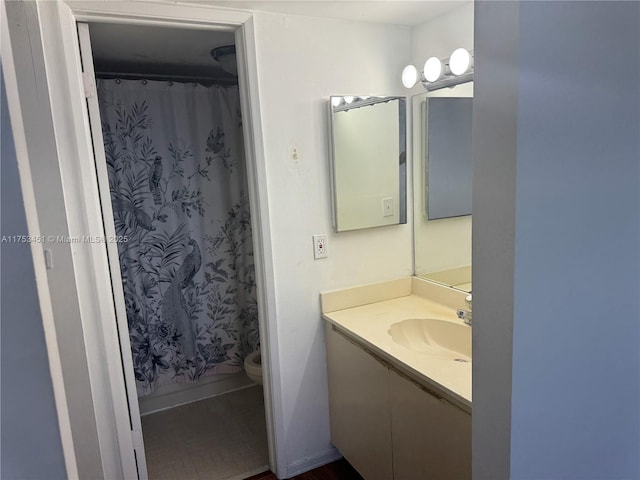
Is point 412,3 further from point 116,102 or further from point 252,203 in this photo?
point 116,102

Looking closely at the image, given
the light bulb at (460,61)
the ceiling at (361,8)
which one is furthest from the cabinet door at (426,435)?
the ceiling at (361,8)

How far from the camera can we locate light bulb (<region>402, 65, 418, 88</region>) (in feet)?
6.70

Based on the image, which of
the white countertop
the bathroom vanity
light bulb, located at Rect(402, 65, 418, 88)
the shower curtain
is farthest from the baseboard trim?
light bulb, located at Rect(402, 65, 418, 88)

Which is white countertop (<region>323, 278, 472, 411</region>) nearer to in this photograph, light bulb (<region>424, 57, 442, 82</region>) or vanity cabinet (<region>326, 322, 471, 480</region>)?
vanity cabinet (<region>326, 322, 471, 480</region>)

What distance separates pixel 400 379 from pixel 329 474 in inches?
34.8

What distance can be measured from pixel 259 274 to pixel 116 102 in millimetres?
1395

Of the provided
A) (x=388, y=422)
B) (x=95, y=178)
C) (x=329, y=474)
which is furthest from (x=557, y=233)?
(x=329, y=474)

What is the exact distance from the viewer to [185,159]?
2709 mm

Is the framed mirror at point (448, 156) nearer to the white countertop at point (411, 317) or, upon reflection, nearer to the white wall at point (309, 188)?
the white wall at point (309, 188)

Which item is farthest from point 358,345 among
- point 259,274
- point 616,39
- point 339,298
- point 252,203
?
point 616,39

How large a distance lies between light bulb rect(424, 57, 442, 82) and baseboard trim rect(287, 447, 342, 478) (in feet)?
6.12

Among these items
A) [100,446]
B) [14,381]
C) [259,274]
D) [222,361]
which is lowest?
[222,361]

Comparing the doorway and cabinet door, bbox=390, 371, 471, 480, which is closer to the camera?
cabinet door, bbox=390, 371, 471, 480

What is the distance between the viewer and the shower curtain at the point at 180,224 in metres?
2.57
